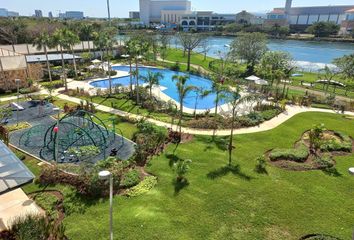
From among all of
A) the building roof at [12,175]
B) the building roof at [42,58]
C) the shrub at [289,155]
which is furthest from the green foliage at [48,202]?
the building roof at [42,58]

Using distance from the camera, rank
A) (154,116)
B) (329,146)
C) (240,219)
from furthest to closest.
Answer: (154,116)
(329,146)
(240,219)

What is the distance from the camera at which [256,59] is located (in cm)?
4519

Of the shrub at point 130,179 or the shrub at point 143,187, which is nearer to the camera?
the shrub at point 143,187

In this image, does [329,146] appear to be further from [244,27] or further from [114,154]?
[244,27]

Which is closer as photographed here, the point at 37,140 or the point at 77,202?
the point at 77,202

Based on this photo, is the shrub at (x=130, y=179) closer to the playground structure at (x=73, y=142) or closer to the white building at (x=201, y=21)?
the playground structure at (x=73, y=142)

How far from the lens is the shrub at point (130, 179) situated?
14.3 m

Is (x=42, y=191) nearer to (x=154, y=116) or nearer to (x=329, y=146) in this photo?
(x=154, y=116)

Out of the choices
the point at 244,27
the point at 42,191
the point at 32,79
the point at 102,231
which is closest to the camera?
the point at 102,231

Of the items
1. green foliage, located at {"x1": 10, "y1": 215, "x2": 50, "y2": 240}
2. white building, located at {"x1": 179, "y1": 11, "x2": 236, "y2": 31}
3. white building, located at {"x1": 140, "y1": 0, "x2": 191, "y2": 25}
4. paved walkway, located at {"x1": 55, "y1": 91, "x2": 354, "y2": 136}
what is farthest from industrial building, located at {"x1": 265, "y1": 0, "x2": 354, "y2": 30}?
green foliage, located at {"x1": 10, "y1": 215, "x2": 50, "y2": 240}

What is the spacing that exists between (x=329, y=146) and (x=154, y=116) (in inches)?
572

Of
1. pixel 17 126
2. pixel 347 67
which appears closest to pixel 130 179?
pixel 17 126

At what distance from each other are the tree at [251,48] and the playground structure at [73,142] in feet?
104

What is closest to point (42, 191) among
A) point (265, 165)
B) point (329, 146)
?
point (265, 165)
